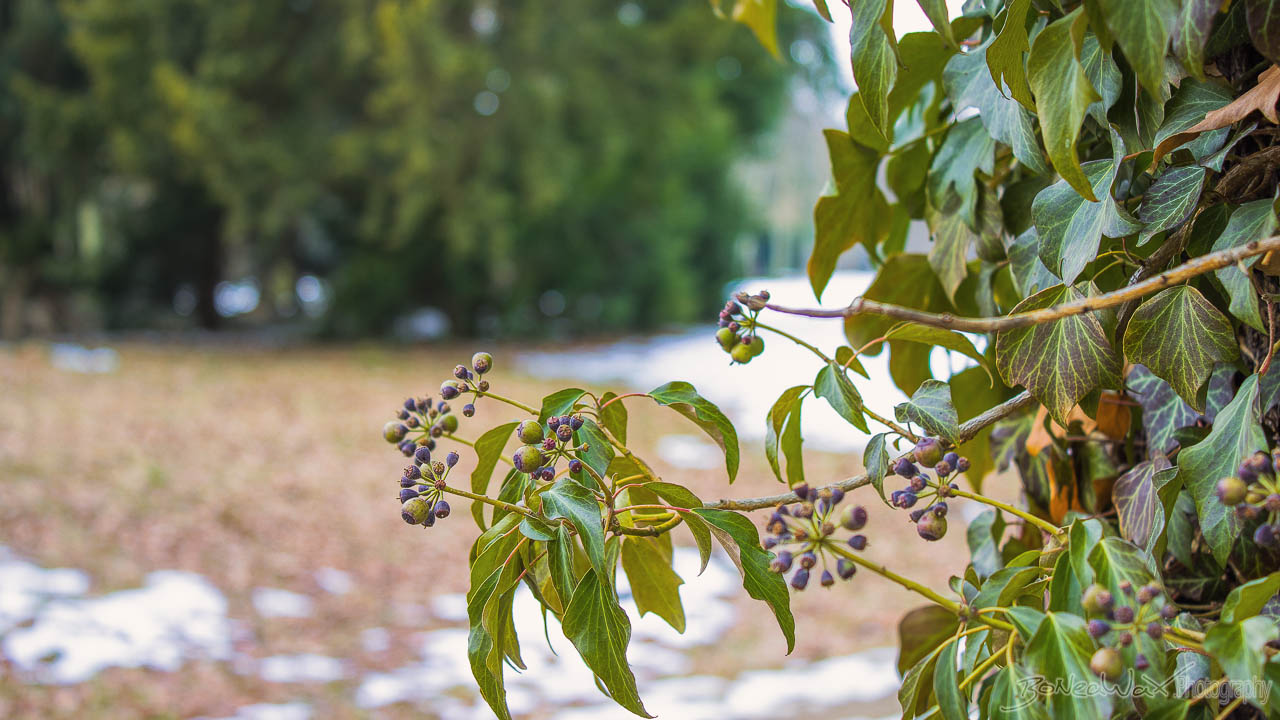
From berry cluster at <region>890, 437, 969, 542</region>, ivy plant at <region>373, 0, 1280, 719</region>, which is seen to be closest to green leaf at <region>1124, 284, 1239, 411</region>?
ivy plant at <region>373, 0, 1280, 719</region>

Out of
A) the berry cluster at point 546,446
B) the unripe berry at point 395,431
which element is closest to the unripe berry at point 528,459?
the berry cluster at point 546,446

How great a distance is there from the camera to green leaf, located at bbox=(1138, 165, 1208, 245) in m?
0.47

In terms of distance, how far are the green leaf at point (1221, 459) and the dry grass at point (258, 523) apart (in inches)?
108

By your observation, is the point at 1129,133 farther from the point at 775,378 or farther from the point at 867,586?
the point at 775,378

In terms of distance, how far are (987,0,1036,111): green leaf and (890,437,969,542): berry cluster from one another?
0.54 feet

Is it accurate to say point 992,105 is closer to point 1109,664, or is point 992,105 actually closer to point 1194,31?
point 1194,31

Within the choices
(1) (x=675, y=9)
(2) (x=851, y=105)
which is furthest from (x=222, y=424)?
(1) (x=675, y=9)

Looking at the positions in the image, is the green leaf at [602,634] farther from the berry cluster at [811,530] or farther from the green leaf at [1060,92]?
the green leaf at [1060,92]

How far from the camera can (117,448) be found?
215 inches

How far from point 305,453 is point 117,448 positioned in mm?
1007

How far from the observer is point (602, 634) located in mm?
459

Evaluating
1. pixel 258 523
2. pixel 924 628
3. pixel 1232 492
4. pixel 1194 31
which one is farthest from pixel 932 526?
pixel 258 523

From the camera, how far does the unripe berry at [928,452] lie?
0.44m

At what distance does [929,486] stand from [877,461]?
4 cm
